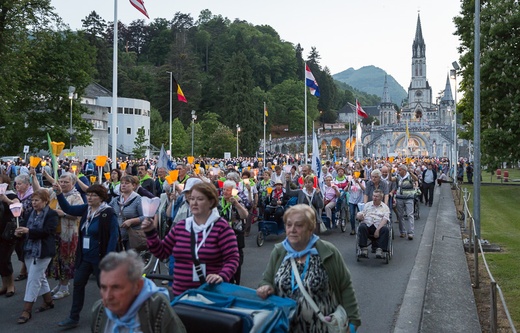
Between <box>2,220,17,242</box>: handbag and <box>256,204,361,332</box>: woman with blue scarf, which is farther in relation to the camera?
<box>2,220,17,242</box>: handbag

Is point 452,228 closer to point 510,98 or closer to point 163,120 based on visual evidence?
point 510,98

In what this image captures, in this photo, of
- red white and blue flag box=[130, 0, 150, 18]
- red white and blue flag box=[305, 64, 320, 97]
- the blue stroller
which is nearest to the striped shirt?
the blue stroller

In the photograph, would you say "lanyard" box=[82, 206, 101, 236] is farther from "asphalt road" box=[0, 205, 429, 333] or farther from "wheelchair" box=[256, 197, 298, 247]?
"wheelchair" box=[256, 197, 298, 247]

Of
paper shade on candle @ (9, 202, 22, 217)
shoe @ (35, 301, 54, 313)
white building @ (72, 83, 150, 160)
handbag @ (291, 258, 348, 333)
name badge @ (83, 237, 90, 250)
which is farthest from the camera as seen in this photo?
white building @ (72, 83, 150, 160)

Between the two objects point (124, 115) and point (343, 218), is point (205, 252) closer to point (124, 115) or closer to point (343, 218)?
point (343, 218)

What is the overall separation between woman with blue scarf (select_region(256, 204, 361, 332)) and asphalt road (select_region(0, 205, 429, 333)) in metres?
2.96

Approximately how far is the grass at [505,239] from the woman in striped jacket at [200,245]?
4506 mm

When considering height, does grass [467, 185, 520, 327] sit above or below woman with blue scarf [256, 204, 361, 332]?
below

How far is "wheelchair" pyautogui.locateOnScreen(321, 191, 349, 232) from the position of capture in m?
16.4

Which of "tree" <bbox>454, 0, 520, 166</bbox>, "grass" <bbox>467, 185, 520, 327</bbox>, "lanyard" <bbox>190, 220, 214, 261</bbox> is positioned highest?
"tree" <bbox>454, 0, 520, 166</bbox>

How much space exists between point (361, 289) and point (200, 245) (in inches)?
198

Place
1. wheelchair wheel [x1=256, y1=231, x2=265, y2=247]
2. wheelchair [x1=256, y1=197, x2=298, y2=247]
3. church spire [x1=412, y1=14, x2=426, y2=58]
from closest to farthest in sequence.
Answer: wheelchair wheel [x1=256, y1=231, x2=265, y2=247]
wheelchair [x1=256, y1=197, x2=298, y2=247]
church spire [x1=412, y1=14, x2=426, y2=58]

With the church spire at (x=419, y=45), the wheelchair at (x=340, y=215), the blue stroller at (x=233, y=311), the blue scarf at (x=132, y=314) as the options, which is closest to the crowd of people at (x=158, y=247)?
the blue scarf at (x=132, y=314)

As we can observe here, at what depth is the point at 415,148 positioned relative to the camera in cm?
14450
